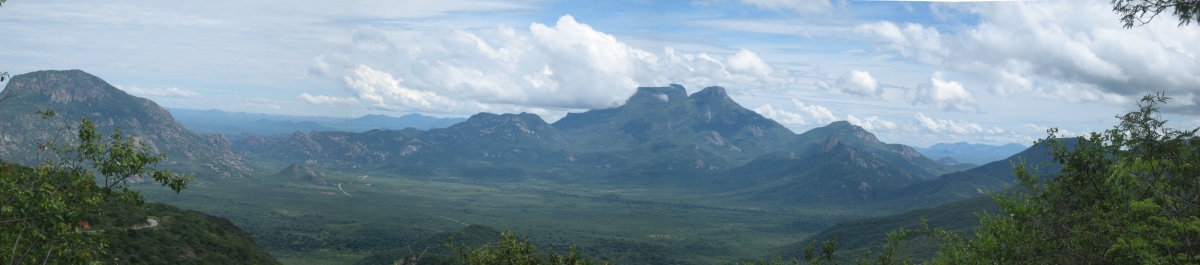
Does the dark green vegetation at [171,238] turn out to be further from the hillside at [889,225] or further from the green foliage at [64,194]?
the hillside at [889,225]

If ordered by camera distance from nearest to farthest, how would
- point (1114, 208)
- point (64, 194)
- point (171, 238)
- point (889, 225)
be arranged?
1. point (64, 194)
2. point (1114, 208)
3. point (171, 238)
4. point (889, 225)

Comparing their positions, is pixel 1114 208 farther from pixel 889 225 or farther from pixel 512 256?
pixel 889 225

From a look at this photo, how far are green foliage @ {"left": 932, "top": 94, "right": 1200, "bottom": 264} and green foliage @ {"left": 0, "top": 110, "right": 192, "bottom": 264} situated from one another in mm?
22382

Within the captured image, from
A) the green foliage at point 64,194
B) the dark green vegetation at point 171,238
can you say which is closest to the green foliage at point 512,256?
the green foliage at point 64,194

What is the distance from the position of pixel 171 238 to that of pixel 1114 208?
271 feet

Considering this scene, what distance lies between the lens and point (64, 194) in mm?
13680

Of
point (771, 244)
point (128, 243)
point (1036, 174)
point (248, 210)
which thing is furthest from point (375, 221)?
point (1036, 174)

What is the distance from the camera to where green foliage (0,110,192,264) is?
13.1 m

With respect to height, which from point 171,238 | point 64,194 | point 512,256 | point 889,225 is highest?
point 64,194

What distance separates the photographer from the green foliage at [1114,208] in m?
15.4

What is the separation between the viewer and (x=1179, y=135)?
1577 centimetres

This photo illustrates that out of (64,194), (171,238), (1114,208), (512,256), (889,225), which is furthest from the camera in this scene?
Result: (889,225)

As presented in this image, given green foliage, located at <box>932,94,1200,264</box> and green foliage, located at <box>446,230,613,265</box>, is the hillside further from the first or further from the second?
green foliage, located at <box>446,230,613,265</box>

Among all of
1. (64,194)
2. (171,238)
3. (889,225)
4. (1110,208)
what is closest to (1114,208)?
(1110,208)
